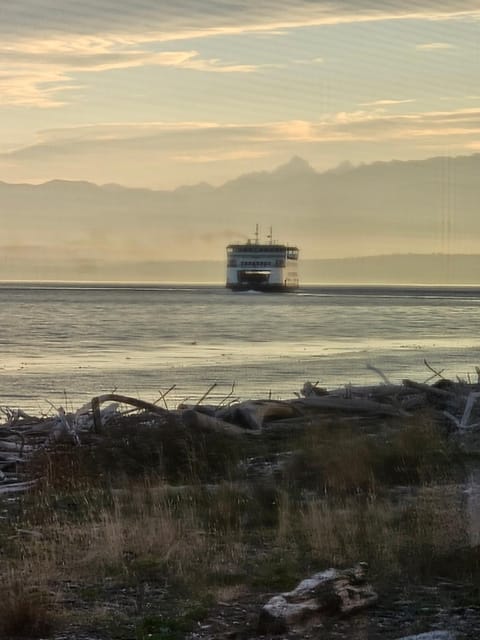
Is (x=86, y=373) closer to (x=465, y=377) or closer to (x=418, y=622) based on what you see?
(x=465, y=377)

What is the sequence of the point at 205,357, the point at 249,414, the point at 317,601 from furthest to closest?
the point at 205,357 → the point at 249,414 → the point at 317,601

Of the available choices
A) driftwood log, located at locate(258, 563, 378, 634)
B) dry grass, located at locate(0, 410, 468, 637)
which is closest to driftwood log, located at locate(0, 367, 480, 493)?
dry grass, located at locate(0, 410, 468, 637)

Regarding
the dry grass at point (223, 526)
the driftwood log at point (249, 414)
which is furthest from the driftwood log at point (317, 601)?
the driftwood log at point (249, 414)

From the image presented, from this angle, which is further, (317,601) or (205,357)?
(205,357)

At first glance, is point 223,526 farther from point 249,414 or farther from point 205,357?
point 205,357

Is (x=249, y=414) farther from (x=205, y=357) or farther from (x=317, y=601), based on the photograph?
(x=205, y=357)

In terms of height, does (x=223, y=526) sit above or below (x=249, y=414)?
below

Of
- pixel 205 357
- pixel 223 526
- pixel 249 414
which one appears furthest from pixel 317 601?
pixel 205 357

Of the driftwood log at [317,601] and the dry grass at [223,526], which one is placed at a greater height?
the driftwood log at [317,601]

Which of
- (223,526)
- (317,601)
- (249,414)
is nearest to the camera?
(317,601)

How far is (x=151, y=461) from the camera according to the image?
14719mm

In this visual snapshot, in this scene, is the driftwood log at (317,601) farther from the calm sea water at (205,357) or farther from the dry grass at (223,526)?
the calm sea water at (205,357)

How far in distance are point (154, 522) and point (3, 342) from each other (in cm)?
4462

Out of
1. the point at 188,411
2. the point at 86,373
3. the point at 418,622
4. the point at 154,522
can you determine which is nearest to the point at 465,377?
the point at 86,373
